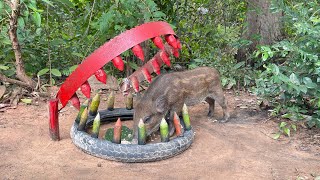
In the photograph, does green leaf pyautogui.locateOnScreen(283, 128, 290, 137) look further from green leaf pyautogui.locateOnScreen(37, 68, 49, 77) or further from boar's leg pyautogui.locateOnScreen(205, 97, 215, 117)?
green leaf pyautogui.locateOnScreen(37, 68, 49, 77)

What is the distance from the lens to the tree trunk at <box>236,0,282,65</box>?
800 cm

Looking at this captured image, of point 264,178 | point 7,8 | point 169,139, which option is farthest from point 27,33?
point 264,178

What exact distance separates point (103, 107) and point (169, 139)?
6.10ft

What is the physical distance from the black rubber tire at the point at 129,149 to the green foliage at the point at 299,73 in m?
1.51

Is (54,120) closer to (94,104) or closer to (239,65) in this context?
(94,104)

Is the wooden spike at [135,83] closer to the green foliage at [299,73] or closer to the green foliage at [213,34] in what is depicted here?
the green foliage at [299,73]

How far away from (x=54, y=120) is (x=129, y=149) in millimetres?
1025

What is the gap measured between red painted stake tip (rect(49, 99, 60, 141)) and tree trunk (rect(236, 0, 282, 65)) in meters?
4.00

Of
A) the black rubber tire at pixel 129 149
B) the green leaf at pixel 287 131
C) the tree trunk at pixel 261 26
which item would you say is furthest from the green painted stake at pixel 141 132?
the tree trunk at pixel 261 26

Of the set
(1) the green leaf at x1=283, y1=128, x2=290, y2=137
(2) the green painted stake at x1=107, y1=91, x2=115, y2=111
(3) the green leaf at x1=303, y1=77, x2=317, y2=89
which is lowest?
(1) the green leaf at x1=283, y1=128, x2=290, y2=137

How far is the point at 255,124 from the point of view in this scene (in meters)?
6.14

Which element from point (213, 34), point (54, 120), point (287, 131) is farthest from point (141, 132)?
point (213, 34)

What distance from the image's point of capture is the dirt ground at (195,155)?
181 inches

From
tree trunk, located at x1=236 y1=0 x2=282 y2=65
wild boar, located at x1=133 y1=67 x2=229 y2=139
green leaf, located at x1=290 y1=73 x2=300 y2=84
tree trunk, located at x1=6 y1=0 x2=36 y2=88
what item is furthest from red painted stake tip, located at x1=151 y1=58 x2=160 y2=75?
tree trunk, located at x1=236 y1=0 x2=282 y2=65
